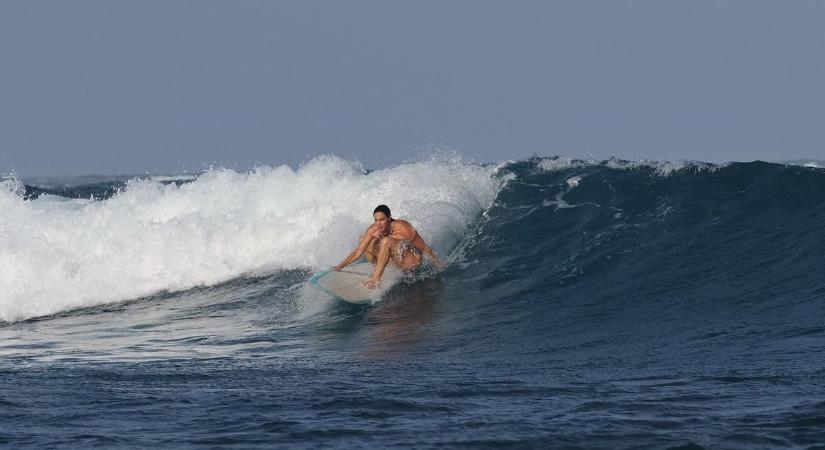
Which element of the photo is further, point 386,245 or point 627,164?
point 627,164

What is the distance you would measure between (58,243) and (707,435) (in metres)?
11.9

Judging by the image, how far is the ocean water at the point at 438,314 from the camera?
6191 mm

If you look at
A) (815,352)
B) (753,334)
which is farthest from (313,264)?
(815,352)

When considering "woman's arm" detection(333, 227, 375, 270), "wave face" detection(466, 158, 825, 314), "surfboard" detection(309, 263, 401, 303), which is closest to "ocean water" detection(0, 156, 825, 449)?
"wave face" detection(466, 158, 825, 314)

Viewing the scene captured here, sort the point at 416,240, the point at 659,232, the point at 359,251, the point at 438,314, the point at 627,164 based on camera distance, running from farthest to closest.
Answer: the point at 627,164
the point at 659,232
the point at 416,240
the point at 359,251
the point at 438,314

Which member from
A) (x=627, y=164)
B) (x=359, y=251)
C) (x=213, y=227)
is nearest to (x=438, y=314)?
(x=359, y=251)

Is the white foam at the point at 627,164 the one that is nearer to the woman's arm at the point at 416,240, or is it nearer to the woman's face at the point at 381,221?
the woman's arm at the point at 416,240

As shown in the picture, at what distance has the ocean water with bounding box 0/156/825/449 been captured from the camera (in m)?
6.19

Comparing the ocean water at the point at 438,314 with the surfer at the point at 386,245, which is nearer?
the ocean water at the point at 438,314

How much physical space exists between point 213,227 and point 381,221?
4588mm

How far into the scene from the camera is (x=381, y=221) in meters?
11.7

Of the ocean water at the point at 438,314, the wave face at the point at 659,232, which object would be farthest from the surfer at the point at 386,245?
the wave face at the point at 659,232

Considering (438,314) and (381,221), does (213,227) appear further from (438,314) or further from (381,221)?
(438,314)

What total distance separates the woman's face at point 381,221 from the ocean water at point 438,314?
2.67 ft
